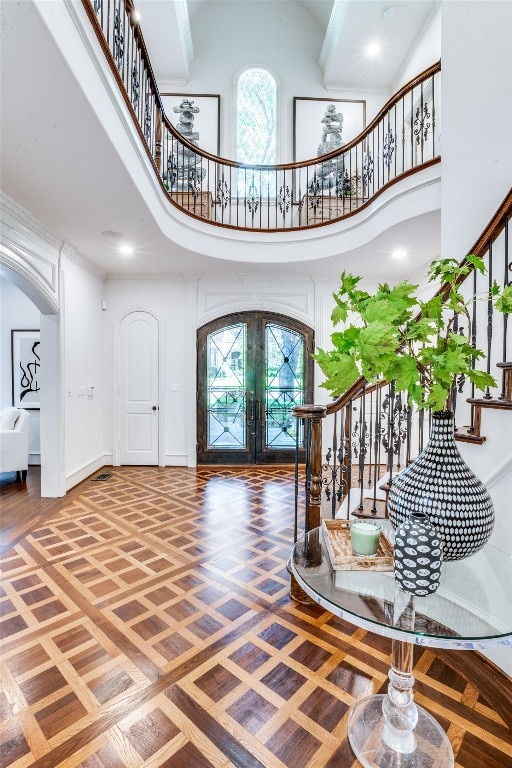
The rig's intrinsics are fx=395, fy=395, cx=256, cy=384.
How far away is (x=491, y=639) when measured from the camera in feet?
3.61

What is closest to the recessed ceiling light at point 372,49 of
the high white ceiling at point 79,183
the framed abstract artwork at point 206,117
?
the framed abstract artwork at point 206,117

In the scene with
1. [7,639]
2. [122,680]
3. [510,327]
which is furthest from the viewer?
[510,327]

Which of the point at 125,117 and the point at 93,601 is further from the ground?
the point at 125,117

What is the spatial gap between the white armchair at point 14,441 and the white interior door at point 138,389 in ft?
4.20

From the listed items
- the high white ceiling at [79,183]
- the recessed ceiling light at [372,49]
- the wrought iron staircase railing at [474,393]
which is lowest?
the wrought iron staircase railing at [474,393]

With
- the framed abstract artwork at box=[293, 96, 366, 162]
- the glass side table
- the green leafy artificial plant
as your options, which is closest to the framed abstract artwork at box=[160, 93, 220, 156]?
the framed abstract artwork at box=[293, 96, 366, 162]

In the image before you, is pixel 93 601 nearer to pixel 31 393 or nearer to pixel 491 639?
pixel 491 639

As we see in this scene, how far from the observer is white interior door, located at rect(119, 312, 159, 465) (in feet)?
19.7

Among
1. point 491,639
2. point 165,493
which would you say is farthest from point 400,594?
→ point 165,493

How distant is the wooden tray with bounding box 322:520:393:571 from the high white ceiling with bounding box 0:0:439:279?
2607mm

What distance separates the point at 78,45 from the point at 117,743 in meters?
3.30

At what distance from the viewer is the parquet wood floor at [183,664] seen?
150 cm

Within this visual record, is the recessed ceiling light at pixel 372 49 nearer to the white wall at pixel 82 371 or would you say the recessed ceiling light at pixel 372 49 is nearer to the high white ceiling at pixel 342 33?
the high white ceiling at pixel 342 33

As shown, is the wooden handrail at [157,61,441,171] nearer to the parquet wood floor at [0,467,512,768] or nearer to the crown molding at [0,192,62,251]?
the crown molding at [0,192,62,251]
